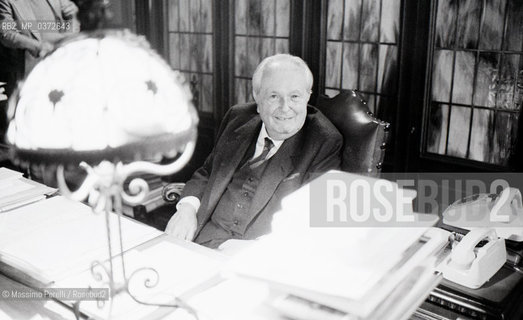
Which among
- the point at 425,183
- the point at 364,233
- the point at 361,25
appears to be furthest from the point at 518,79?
the point at 364,233

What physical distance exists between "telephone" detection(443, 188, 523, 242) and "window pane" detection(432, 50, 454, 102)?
46.9 inches

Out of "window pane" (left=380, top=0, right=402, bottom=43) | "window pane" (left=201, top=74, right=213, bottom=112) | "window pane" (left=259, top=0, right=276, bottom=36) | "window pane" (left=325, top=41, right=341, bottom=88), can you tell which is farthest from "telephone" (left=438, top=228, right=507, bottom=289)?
"window pane" (left=201, top=74, right=213, bottom=112)

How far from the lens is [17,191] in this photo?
197cm

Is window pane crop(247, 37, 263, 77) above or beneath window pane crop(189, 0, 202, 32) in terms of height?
beneath

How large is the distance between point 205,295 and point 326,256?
405 millimetres

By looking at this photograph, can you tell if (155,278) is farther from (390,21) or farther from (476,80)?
(390,21)

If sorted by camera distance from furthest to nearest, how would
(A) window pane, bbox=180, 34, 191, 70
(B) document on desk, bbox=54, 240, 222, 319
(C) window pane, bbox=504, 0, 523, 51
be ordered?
1. (A) window pane, bbox=180, 34, 191, 70
2. (C) window pane, bbox=504, 0, 523, 51
3. (B) document on desk, bbox=54, 240, 222, 319

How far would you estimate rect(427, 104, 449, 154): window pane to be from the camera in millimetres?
3172

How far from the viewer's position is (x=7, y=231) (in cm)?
165

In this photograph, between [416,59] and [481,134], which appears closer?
[481,134]

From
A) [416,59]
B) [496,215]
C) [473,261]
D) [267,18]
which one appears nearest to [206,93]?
[267,18]

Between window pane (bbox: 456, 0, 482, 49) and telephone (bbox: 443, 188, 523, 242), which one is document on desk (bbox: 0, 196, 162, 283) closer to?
telephone (bbox: 443, 188, 523, 242)

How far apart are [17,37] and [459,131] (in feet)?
11.0

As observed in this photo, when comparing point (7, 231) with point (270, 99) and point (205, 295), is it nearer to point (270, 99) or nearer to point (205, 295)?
point (205, 295)
